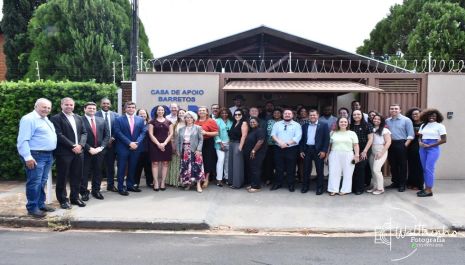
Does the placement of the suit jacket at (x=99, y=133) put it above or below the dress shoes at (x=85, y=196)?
above

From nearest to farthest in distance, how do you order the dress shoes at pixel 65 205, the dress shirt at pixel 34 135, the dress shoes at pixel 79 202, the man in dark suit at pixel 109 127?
the dress shirt at pixel 34 135 < the dress shoes at pixel 65 205 < the dress shoes at pixel 79 202 < the man in dark suit at pixel 109 127

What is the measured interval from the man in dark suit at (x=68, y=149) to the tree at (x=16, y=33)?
19700 mm

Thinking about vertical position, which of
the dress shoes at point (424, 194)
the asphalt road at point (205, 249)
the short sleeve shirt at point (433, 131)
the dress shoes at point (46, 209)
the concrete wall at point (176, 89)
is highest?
the concrete wall at point (176, 89)

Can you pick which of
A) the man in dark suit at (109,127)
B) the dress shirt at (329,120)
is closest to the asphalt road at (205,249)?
the man in dark suit at (109,127)

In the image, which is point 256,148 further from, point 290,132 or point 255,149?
point 290,132

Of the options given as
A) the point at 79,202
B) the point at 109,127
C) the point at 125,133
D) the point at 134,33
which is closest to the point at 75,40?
the point at 134,33

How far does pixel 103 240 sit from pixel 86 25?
1841 cm

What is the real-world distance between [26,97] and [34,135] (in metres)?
3.63

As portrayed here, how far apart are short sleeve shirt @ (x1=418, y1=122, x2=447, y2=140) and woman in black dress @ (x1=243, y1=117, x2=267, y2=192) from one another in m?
2.99

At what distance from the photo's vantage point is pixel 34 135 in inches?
250

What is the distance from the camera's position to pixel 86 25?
854 inches

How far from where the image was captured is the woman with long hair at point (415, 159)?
8562mm

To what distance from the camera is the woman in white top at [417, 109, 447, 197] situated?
7824 millimetres

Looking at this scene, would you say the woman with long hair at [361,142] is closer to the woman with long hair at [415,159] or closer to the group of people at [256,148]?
the group of people at [256,148]
